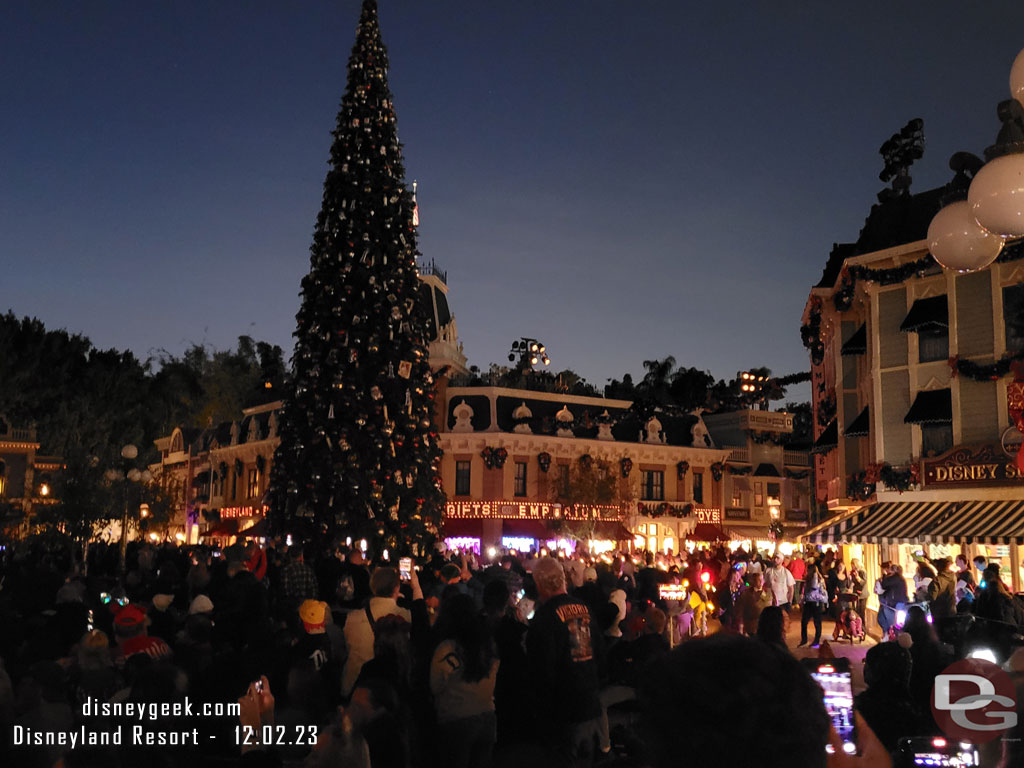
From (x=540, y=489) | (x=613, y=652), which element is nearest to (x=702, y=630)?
(x=613, y=652)

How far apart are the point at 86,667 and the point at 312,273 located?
779 inches

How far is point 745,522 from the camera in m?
53.1

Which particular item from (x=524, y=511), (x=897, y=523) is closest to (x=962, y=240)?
(x=897, y=523)

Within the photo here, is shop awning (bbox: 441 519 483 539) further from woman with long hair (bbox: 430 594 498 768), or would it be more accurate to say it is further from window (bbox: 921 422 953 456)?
woman with long hair (bbox: 430 594 498 768)

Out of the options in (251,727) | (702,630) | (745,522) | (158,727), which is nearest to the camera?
(158,727)

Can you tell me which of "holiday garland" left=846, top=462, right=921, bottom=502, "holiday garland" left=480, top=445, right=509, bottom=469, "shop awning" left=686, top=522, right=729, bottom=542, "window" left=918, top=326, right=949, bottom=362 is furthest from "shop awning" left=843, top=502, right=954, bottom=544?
"holiday garland" left=480, top=445, right=509, bottom=469

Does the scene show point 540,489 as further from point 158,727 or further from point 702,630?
point 158,727

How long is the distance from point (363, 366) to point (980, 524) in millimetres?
15284

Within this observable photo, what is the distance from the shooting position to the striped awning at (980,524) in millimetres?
19422

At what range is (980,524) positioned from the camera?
66.7 feet

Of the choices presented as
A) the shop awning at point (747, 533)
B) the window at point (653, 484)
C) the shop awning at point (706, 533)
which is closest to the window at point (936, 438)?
the shop awning at point (706, 533)

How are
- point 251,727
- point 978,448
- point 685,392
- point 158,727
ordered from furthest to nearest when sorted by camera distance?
point 685,392 < point 978,448 < point 251,727 < point 158,727

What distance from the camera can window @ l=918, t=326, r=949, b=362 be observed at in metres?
24.1

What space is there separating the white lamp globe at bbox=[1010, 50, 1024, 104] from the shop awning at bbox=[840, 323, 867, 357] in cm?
2362
